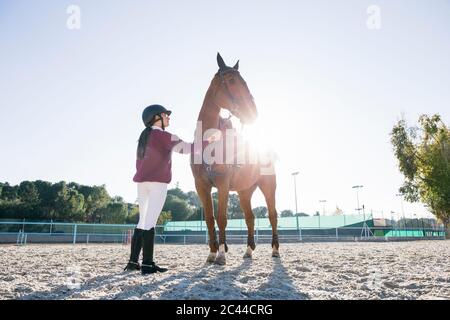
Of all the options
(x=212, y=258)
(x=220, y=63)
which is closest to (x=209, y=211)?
(x=212, y=258)

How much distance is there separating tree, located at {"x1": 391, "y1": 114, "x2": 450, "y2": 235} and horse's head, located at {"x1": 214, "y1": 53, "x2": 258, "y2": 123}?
19.8m

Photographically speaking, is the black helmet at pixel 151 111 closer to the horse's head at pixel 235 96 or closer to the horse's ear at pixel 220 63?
the horse's head at pixel 235 96

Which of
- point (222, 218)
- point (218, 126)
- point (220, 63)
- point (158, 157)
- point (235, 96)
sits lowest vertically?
point (222, 218)

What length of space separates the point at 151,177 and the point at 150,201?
29cm

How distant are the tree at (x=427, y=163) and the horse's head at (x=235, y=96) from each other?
19.8 metres

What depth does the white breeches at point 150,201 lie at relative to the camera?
3.82m

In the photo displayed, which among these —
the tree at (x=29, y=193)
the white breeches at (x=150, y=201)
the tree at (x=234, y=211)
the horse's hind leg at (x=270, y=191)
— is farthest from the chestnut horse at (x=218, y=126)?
the tree at (x=234, y=211)

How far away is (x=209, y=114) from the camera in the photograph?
481 cm

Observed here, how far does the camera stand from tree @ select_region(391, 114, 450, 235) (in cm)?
1997

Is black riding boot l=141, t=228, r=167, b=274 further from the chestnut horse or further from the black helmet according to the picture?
the black helmet

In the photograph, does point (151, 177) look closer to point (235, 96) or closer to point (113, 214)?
point (235, 96)
